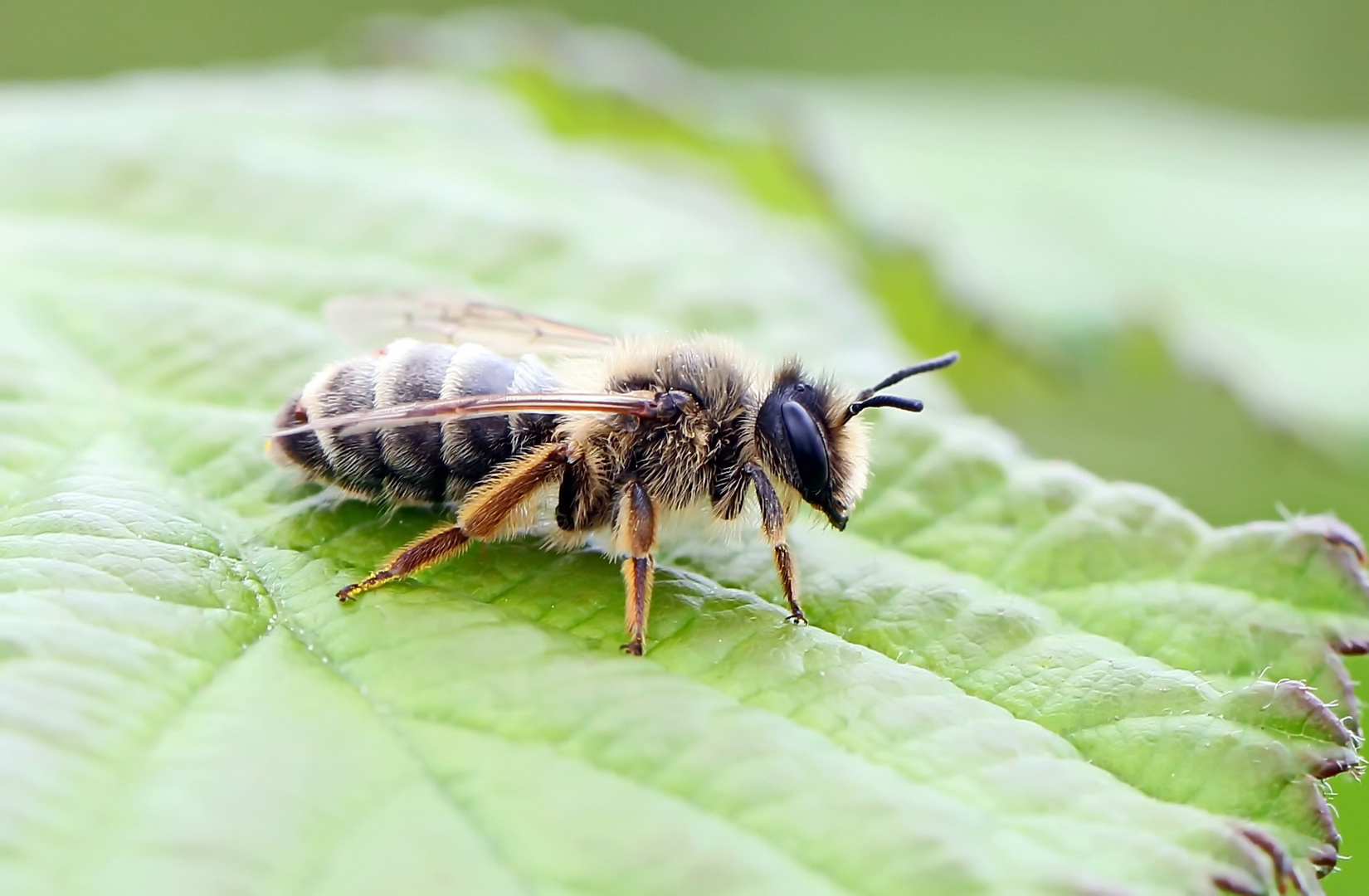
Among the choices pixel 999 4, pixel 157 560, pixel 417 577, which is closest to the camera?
pixel 157 560

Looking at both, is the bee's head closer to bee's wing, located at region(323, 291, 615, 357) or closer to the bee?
the bee

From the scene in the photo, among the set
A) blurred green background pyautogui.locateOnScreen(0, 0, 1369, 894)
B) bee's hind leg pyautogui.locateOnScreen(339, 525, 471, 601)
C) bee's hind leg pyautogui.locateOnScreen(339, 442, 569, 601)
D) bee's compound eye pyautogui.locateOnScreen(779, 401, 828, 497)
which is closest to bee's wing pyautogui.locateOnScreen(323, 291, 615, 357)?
bee's hind leg pyautogui.locateOnScreen(339, 442, 569, 601)

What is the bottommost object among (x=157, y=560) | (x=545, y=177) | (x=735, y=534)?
(x=735, y=534)

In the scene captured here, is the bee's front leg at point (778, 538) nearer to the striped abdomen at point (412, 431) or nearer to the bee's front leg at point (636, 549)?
the bee's front leg at point (636, 549)

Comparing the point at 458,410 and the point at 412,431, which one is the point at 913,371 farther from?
the point at 412,431

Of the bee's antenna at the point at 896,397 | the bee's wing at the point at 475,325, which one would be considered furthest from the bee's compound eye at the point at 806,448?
the bee's wing at the point at 475,325

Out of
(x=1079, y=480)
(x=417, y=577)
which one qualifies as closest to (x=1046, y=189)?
(x=1079, y=480)

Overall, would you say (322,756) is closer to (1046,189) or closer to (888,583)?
(888,583)
